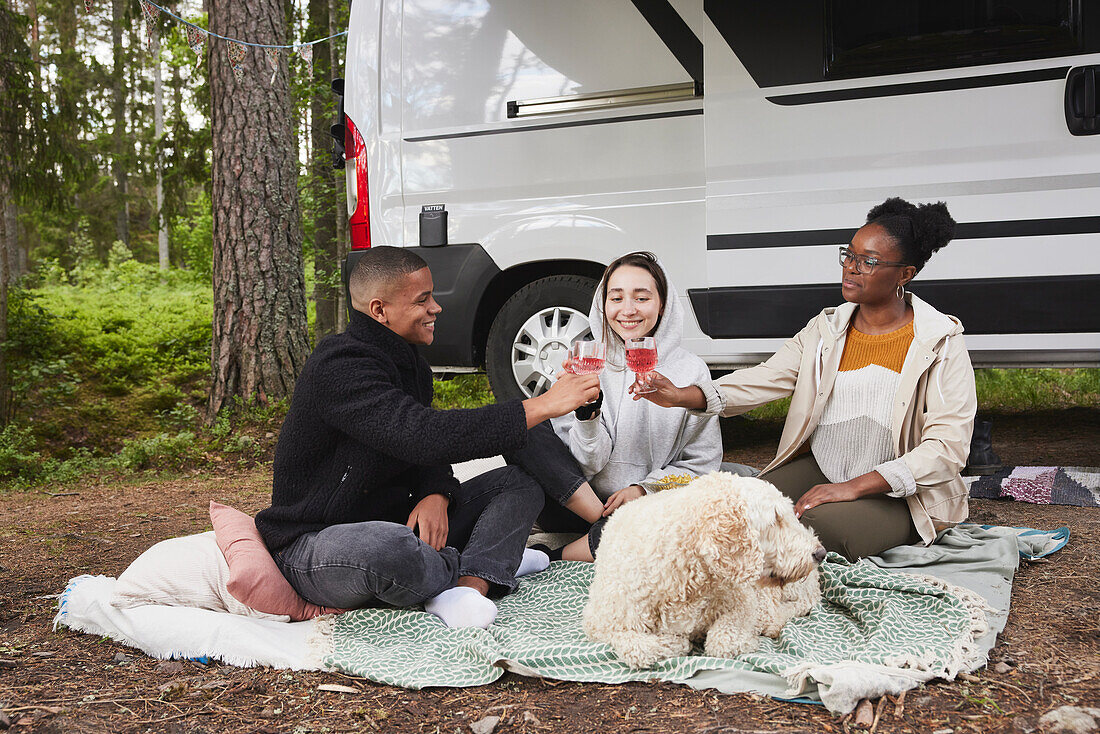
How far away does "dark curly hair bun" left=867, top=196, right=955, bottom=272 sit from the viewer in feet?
10.5

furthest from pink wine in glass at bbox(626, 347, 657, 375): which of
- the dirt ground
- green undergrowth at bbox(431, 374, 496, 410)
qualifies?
green undergrowth at bbox(431, 374, 496, 410)

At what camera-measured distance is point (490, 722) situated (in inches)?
82.3

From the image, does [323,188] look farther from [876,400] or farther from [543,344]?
[876,400]

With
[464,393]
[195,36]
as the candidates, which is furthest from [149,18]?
[464,393]

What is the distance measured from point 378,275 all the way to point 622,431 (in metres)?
1.16

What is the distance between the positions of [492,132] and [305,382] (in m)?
2.55

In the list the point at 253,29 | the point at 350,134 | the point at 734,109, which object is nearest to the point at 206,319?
the point at 253,29

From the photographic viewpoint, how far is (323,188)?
10945mm

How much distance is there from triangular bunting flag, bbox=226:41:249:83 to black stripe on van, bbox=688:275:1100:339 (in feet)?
13.6

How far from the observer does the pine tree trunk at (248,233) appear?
6.53 m

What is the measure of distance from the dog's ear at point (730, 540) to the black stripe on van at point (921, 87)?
279 centimetres

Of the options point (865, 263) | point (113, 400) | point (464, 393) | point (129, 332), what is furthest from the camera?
point (129, 332)

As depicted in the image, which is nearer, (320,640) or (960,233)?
(320,640)

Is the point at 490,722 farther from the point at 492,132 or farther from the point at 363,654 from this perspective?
the point at 492,132
